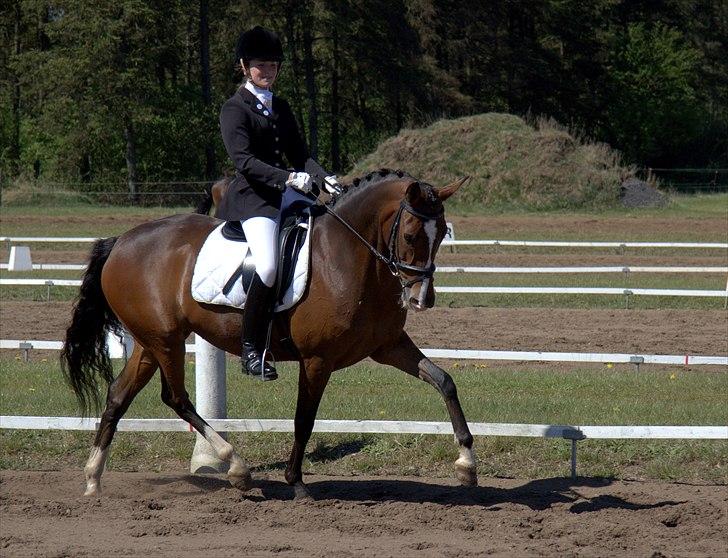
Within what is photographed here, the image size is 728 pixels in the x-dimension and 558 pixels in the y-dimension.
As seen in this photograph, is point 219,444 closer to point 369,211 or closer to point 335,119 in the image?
point 369,211

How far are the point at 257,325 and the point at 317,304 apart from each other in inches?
17.0

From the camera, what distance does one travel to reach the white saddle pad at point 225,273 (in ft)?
23.4

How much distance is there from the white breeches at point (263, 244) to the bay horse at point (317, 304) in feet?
0.91

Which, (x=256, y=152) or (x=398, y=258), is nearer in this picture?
(x=398, y=258)

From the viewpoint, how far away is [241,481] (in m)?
7.28

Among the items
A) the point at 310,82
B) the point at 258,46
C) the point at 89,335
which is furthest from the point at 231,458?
the point at 310,82

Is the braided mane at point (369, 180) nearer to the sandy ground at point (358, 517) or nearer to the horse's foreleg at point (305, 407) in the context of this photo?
the horse's foreleg at point (305, 407)

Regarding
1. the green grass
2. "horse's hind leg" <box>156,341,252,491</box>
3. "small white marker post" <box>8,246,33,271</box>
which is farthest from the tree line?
"horse's hind leg" <box>156,341,252,491</box>

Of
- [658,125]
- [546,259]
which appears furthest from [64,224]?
[658,125]

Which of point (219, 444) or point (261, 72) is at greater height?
point (261, 72)

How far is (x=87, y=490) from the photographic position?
7.50m

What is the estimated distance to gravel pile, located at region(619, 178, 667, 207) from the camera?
3657 cm

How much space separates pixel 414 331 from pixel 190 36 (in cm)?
4866

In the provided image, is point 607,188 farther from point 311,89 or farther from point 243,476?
point 243,476
